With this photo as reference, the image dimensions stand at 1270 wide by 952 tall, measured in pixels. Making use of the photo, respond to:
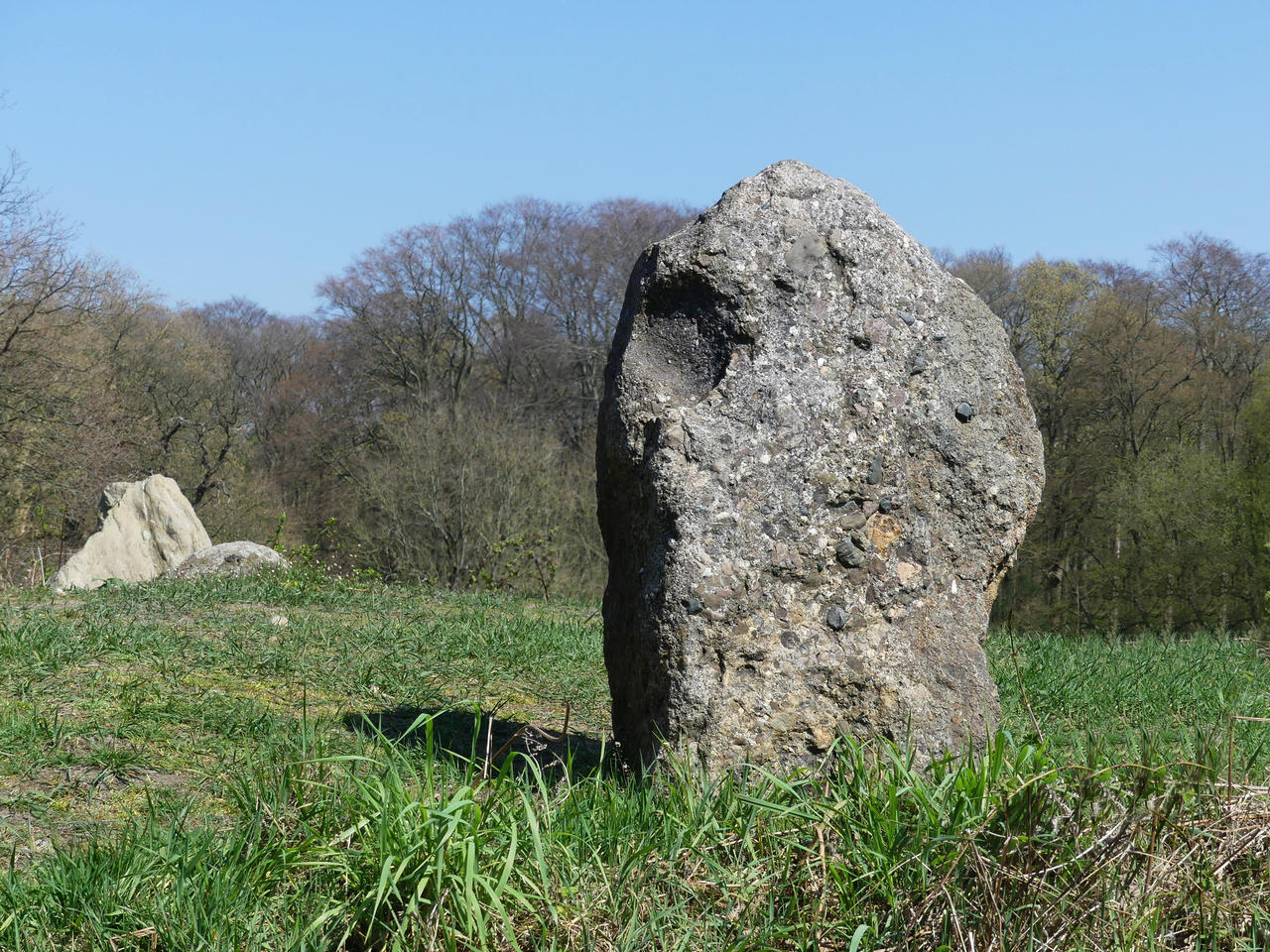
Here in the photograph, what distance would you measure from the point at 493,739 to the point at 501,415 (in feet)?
68.6

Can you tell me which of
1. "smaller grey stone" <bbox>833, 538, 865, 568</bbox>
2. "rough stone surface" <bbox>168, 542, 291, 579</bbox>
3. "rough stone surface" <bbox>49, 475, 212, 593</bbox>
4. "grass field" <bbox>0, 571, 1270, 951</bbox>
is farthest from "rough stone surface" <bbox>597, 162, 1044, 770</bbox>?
"rough stone surface" <bbox>49, 475, 212, 593</bbox>

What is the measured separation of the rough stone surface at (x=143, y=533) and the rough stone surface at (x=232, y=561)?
1.50 m

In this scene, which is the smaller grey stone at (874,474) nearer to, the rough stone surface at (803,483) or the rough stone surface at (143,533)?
the rough stone surface at (803,483)

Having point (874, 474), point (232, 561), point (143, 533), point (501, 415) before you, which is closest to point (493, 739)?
point (874, 474)

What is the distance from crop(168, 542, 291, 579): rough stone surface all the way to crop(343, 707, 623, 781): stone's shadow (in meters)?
7.57

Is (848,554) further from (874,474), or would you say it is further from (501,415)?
(501,415)

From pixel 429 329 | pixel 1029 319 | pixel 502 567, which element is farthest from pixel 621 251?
pixel 502 567

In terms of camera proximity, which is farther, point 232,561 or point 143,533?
point 143,533

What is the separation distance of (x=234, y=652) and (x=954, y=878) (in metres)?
5.05

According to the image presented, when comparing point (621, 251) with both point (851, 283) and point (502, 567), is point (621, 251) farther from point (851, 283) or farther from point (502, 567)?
point (851, 283)

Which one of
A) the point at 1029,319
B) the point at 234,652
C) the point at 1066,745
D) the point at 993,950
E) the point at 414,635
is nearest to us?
the point at 993,950

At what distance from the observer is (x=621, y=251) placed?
3622 centimetres

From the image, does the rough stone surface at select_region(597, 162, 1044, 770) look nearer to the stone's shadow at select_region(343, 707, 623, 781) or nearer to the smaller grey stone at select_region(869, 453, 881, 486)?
the smaller grey stone at select_region(869, 453, 881, 486)

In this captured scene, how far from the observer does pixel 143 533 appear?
15.3m
